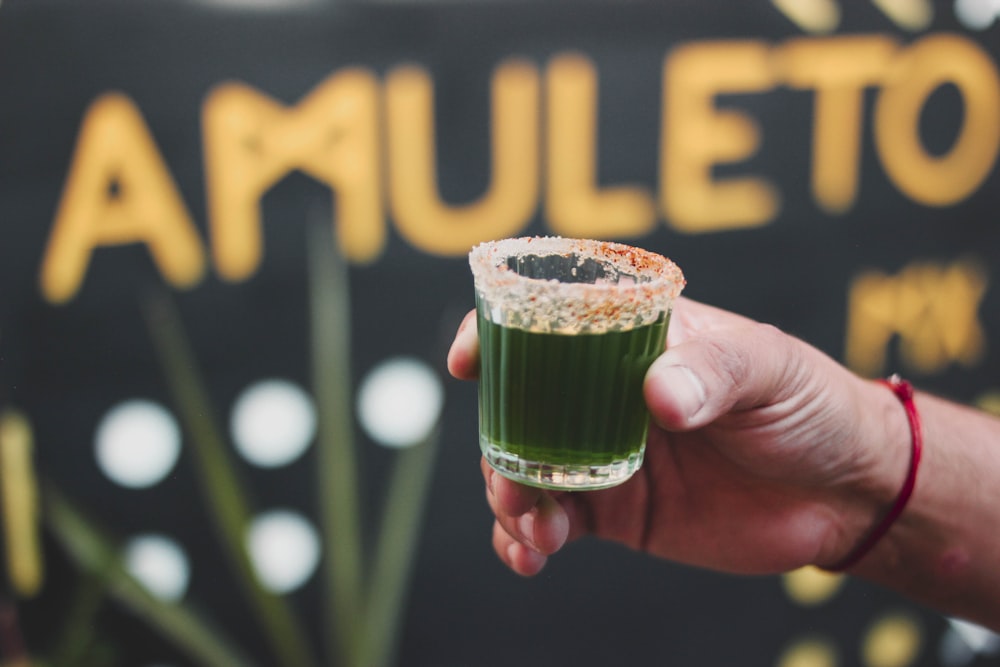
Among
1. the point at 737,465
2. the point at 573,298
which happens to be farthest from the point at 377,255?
the point at 573,298

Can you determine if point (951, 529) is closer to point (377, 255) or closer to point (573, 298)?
point (573, 298)

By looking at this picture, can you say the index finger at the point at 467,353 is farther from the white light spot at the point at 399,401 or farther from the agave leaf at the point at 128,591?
the agave leaf at the point at 128,591

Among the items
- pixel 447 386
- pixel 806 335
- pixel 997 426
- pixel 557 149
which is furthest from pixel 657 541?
pixel 806 335

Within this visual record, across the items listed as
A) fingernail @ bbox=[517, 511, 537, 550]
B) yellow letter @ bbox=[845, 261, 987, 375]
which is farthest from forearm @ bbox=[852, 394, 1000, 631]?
yellow letter @ bbox=[845, 261, 987, 375]

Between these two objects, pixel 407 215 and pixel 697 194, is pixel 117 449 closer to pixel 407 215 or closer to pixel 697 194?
pixel 407 215

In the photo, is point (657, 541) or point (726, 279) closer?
point (657, 541)
